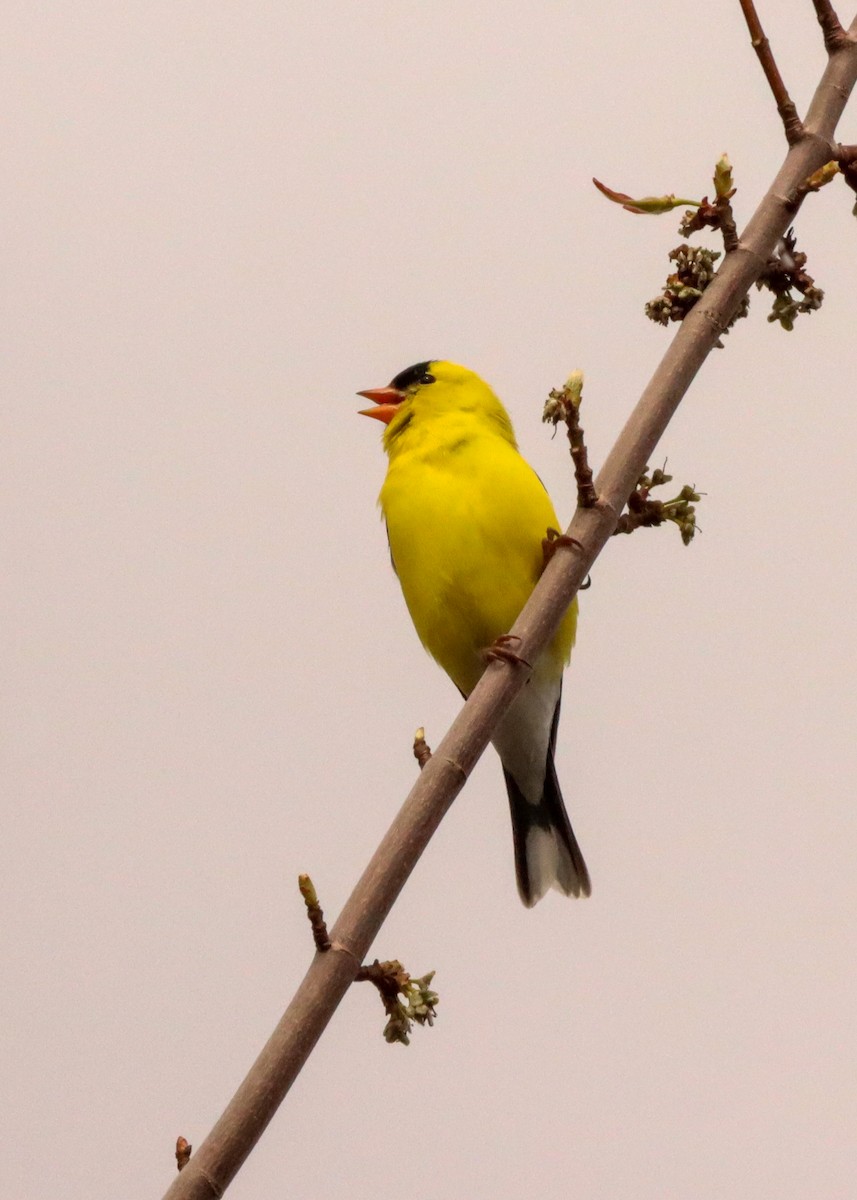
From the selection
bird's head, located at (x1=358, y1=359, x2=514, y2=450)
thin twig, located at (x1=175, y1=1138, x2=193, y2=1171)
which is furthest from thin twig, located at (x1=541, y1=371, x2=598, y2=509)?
bird's head, located at (x1=358, y1=359, x2=514, y2=450)

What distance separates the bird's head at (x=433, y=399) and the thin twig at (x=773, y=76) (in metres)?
2.14

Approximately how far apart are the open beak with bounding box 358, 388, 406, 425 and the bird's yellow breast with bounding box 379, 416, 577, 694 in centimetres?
28

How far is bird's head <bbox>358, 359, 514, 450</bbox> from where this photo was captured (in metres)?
4.57

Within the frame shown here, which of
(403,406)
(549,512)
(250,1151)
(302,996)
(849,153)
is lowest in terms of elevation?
(250,1151)

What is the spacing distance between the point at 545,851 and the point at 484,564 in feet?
2.98

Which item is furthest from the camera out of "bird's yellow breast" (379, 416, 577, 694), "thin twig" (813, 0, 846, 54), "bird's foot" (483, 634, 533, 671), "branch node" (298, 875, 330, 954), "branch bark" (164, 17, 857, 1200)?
"bird's yellow breast" (379, 416, 577, 694)

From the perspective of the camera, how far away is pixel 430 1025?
2297mm

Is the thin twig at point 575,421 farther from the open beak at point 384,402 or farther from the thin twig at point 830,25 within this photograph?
the open beak at point 384,402

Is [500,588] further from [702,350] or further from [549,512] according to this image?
[702,350]

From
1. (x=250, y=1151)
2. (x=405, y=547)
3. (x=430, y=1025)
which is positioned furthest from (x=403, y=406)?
(x=250, y=1151)

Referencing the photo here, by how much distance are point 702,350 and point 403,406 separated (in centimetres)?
234

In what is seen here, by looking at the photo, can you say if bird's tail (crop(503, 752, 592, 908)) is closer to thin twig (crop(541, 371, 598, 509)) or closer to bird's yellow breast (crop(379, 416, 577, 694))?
bird's yellow breast (crop(379, 416, 577, 694))

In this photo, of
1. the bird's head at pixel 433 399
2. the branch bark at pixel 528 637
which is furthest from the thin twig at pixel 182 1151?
the bird's head at pixel 433 399

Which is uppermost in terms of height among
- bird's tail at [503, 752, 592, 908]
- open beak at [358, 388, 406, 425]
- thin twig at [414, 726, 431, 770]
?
open beak at [358, 388, 406, 425]
